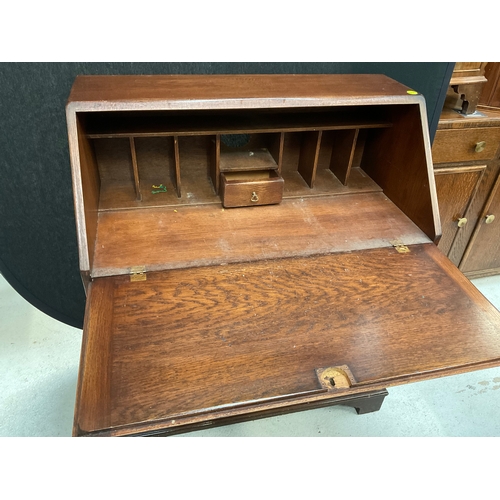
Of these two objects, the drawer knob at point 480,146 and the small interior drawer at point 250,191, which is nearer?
the small interior drawer at point 250,191

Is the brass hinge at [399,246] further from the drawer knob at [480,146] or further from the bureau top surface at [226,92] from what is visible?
the drawer knob at [480,146]

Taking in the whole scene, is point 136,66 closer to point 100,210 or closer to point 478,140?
point 100,210

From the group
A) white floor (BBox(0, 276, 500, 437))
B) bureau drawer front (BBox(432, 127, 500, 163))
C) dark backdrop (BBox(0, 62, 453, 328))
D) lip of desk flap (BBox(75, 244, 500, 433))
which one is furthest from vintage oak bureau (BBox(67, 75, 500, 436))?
white floor (BBox(0, 276, 500, 437))

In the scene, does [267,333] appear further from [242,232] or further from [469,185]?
[469,185]

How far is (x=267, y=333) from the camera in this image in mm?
869

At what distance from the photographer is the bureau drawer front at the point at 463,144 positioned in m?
1.63

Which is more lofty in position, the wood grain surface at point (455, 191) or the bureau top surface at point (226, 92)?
the bureau top surface at point (226, 92)

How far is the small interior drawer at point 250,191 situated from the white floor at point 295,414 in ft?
2.99

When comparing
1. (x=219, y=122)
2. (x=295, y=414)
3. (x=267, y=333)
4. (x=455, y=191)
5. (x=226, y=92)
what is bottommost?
(x=295, y=414)

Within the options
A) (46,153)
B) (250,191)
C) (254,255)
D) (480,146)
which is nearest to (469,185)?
(480,146)

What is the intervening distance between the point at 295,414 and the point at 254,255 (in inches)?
35.4

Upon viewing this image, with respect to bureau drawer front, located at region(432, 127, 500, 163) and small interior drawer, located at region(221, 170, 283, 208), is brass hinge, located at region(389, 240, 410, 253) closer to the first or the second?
small interior drawer, located at region(221, 170, 283, 208)

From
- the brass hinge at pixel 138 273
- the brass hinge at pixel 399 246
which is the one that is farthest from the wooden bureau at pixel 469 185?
the brass hinge at pixel 138 273

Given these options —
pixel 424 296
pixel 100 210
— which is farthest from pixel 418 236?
pixel 100 210
